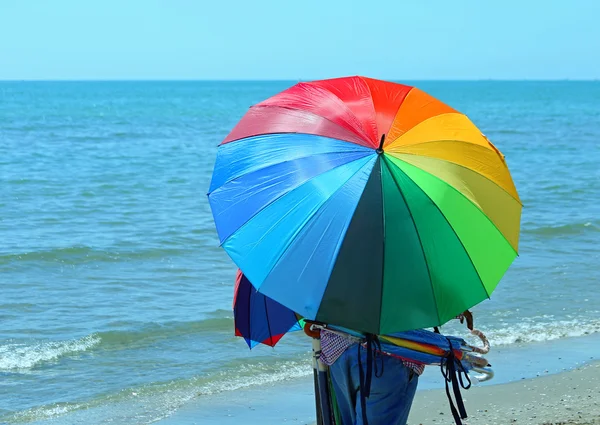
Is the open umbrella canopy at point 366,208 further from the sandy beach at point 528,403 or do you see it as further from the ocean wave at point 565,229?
the ocean wave at point 565,229

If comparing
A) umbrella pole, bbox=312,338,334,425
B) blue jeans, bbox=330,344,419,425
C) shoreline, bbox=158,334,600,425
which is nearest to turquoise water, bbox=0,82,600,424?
shoreline, bbox=158,334,600,425

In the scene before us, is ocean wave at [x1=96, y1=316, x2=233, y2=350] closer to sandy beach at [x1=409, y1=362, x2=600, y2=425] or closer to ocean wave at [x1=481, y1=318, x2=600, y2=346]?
ocean wave at [x1=481, y1=318, x2=600, y2=346]

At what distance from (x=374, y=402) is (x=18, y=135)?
3257 cm

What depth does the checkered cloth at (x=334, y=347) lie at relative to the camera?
3282mm

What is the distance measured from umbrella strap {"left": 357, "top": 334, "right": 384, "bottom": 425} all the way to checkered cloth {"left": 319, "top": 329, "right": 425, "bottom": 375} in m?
0.06

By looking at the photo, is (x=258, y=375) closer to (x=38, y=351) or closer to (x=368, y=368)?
(x=38, y=351)

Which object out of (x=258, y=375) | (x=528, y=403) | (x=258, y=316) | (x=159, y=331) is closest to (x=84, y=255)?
(x=159, y=331)

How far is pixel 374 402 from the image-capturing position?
10.9 ft

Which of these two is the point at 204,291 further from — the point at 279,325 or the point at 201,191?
the point at 201,191

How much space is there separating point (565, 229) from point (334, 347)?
10.9 m

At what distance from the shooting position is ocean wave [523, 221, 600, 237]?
43.0ft

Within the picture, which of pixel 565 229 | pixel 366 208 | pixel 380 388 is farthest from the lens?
pixel 565 229

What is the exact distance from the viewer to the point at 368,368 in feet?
10.5

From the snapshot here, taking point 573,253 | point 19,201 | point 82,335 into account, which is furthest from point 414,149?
point 19,201
